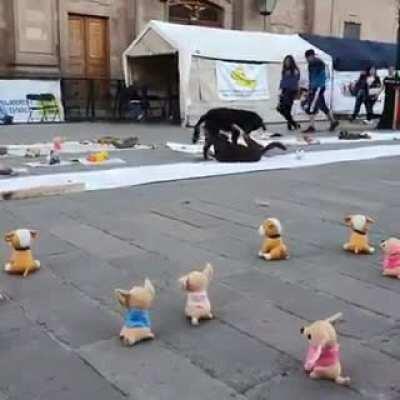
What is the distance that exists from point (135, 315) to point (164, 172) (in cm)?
485

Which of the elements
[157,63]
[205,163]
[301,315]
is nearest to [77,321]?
[301,315]

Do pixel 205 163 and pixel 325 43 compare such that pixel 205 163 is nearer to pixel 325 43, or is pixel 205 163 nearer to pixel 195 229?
pixel 195 229

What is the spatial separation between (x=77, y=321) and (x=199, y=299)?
542mm

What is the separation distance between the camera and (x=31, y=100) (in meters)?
15.2

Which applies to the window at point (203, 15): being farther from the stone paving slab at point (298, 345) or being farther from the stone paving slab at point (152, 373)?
the stone paving slab at point (152, 373)

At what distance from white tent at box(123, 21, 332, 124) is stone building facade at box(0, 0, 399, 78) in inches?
94.4

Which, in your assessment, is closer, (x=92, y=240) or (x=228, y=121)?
(x=92, y=240)

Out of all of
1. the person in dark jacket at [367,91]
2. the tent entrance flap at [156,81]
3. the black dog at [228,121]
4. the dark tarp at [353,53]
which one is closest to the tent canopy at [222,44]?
the dark tarp at [353,53]

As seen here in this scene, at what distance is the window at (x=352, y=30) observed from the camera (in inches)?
994

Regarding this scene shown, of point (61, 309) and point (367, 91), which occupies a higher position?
point (367, 91)

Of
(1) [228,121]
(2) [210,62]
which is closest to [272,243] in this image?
(1) [228,121]

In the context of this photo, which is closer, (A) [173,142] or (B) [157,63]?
(A) [173,142]

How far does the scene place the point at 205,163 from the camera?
810 centimetres

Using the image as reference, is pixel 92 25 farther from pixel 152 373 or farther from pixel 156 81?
pixel 152 373
